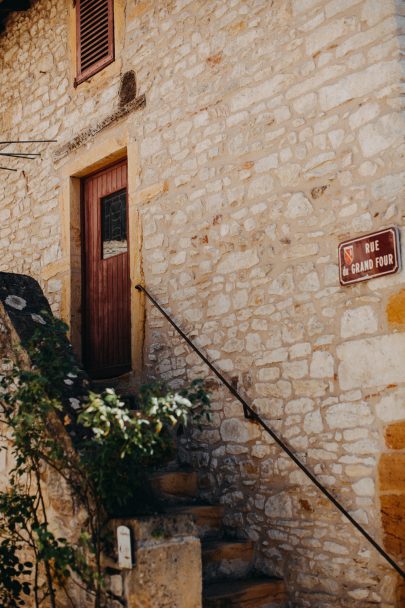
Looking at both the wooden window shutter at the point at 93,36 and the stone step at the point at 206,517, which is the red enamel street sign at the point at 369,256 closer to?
the stone step at the point at 206,517

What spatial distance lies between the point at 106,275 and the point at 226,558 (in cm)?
298

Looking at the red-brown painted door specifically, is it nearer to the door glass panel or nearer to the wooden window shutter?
the door glass panel

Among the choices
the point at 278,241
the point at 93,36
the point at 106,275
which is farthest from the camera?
the point at 93,36

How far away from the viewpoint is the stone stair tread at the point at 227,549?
4.84 meters

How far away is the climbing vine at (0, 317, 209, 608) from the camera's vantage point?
4.12 meters

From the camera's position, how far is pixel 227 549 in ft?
16.1

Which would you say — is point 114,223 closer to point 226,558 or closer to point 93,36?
point 93,36

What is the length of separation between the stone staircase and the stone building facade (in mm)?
109

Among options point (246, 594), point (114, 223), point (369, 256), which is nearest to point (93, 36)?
point (114, 223)

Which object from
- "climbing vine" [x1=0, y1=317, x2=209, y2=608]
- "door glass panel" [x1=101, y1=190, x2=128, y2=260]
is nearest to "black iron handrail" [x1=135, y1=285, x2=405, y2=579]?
"climbing vine" [x1=0, y1=317, x2=209, y2=608]

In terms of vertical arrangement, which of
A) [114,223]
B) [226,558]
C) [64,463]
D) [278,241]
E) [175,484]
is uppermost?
[114,223]

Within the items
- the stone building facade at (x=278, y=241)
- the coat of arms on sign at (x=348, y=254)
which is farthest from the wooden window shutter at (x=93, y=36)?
the coat of arms on sign at (x=348, y=254)

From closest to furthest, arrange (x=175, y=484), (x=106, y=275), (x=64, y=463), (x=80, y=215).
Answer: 1. (x=64, y=463)
2. (x=175, y=484)
3. (x=106, y=275)
4. (x=80, y=215)

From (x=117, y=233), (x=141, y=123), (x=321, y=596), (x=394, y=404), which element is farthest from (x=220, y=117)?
(x=321, y=596)
